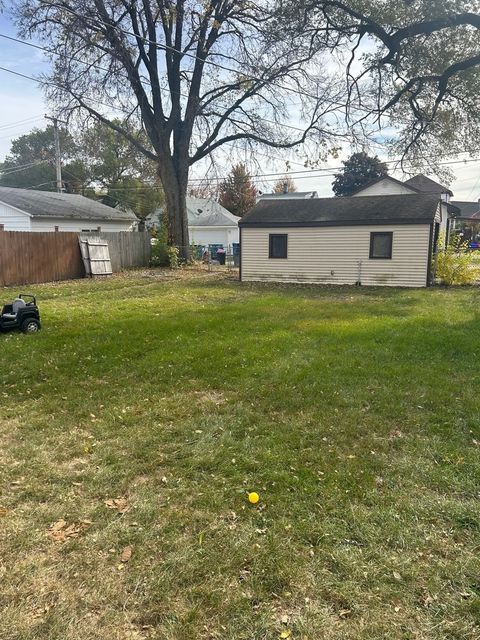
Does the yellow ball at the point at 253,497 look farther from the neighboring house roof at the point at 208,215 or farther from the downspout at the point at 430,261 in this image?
the neighboring house roof at the point at 208,215

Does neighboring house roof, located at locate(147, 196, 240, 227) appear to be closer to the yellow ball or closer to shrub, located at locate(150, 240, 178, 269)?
shrub, located at locate(150, 240, 178, 269)

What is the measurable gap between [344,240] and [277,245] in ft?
7.97

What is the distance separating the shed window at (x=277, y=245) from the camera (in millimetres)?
16016

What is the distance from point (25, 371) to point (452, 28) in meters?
11.7

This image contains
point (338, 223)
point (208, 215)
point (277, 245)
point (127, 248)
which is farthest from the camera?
point (208, 215)

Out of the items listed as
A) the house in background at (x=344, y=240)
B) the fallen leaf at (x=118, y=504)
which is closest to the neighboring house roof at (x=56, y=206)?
the house in background at (x=344, y=240)

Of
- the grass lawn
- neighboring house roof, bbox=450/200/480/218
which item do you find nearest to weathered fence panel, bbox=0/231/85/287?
the grass lawn

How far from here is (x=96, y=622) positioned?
6.49 feet

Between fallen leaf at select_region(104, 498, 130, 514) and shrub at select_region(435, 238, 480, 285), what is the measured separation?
13899 mm

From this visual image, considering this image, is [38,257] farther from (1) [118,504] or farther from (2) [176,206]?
(1) [118,504]

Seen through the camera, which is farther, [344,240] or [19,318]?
[344,240]

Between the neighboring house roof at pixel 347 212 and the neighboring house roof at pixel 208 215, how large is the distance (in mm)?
15667

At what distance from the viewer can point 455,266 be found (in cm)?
1421

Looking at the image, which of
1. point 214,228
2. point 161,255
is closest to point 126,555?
point 161,255
